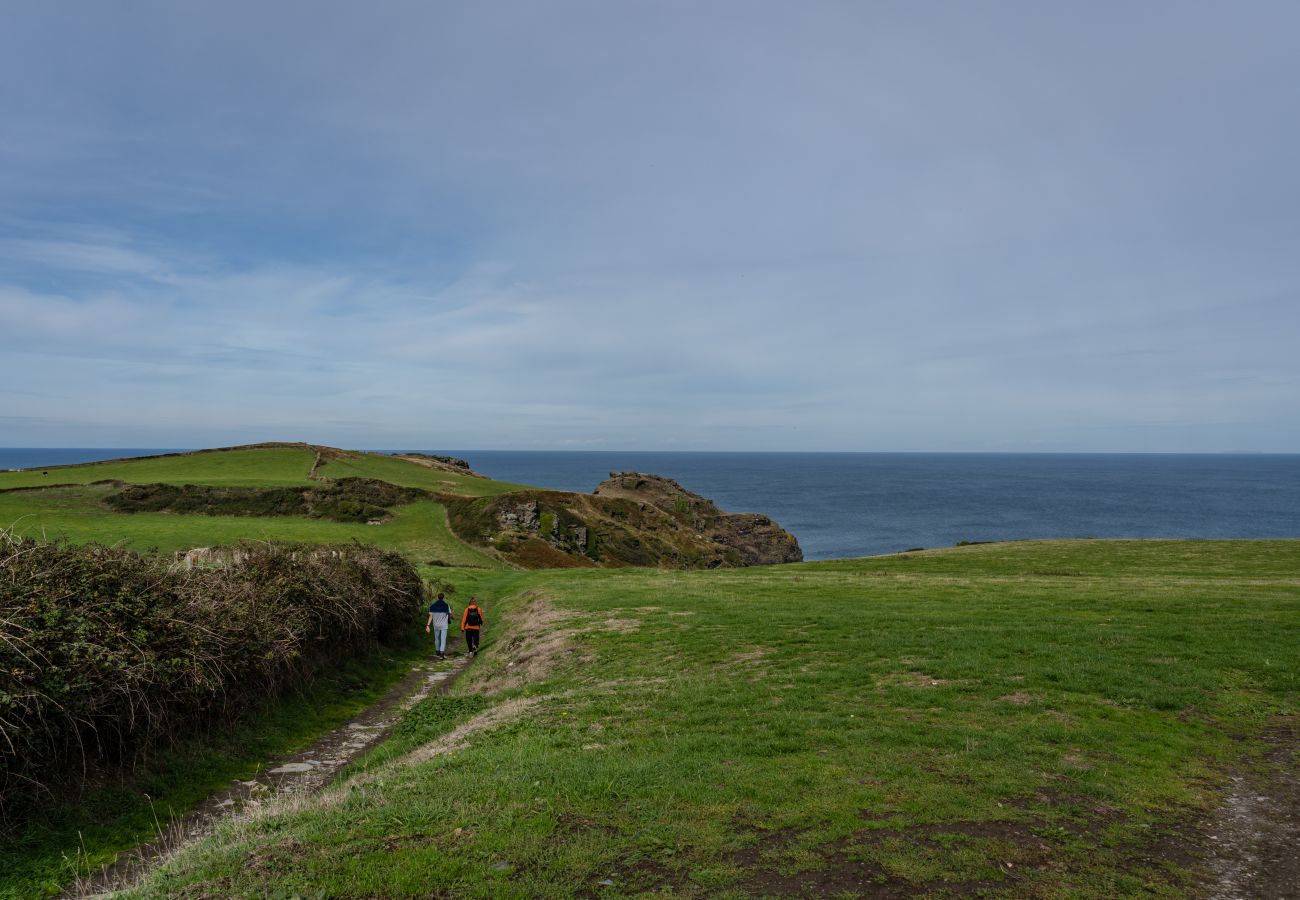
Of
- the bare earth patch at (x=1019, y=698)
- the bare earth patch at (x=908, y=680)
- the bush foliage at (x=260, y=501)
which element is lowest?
the bare earth patch at (x=908, y=680)

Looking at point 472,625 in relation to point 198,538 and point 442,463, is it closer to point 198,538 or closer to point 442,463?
point 198,538

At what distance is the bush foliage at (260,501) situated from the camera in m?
59.0

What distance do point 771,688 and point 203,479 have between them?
70780 millimetres

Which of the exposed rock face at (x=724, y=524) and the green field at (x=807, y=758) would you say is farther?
the exposed rock face at (x=724, y=524)

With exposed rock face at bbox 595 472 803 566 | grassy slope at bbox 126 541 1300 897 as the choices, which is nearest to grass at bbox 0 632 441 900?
grassy slope at bbox 126 541 1300 897

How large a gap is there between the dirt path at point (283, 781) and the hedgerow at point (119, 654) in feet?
5.76

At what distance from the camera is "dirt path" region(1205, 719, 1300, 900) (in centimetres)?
786

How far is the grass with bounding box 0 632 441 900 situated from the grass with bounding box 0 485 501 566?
30.7 meters

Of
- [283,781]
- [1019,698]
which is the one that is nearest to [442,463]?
[283,781]

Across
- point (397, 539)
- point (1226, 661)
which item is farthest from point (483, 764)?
point (397, 539)

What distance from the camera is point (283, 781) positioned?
1461cm

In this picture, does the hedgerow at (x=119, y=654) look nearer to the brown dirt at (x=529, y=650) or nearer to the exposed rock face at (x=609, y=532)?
the brown dirt at (x=529, y=650)

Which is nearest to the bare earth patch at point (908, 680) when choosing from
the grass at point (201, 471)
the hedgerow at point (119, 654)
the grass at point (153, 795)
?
the grass at point (153, 795)

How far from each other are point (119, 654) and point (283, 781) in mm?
4184
